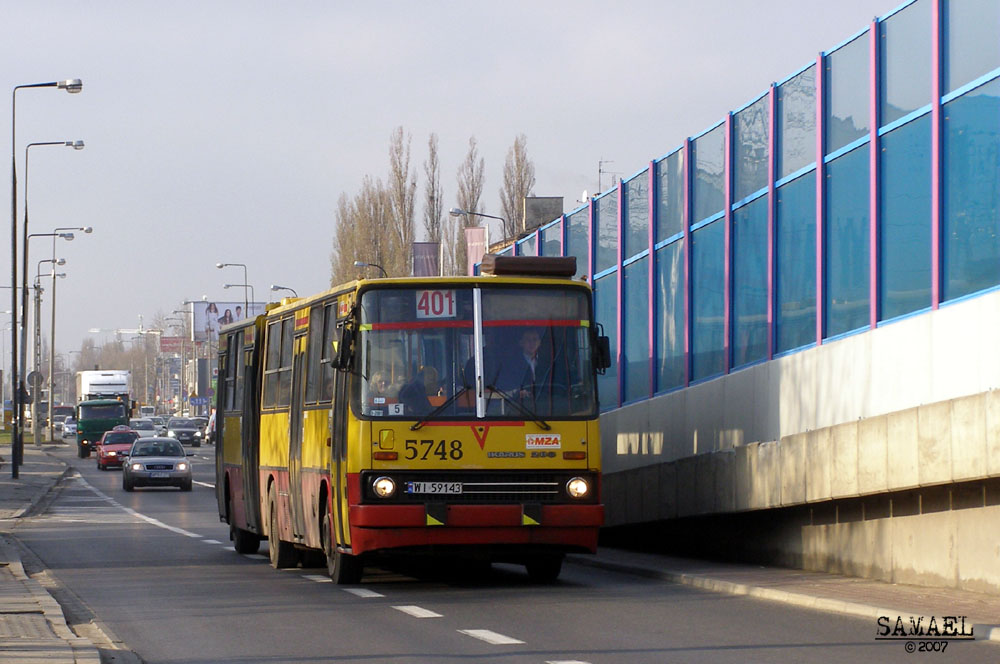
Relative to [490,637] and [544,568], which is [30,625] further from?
[544,568]

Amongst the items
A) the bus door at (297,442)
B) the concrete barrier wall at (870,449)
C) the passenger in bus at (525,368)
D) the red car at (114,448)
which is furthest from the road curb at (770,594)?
the red car at (114,448)

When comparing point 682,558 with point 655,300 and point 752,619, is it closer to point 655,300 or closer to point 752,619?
point 655,300

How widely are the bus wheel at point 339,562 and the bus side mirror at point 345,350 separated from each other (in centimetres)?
183

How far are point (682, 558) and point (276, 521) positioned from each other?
4.81 metres

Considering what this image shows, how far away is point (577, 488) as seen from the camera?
55.2ft

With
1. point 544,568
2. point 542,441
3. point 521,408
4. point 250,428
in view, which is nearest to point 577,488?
point 542,441

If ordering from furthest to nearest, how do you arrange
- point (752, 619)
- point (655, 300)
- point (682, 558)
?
point (655, 300)
point (682, 558)
point (752, 619)

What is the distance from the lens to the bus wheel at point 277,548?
20.3 m

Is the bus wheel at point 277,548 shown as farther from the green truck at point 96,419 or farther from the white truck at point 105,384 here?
the white truck at point 105,384

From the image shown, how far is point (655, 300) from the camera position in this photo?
941 inches

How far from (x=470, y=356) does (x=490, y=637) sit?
4.47 m

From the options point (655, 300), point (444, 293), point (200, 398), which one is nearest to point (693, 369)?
point (655, 300)

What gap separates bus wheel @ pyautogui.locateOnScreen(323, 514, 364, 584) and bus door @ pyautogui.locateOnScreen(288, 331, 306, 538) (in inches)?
39.7

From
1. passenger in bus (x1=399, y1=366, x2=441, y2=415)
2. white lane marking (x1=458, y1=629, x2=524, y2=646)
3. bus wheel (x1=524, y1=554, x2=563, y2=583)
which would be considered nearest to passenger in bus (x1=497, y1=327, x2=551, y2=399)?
passenger in bus (x1=399, y1=366, x2=441, y2=415)
